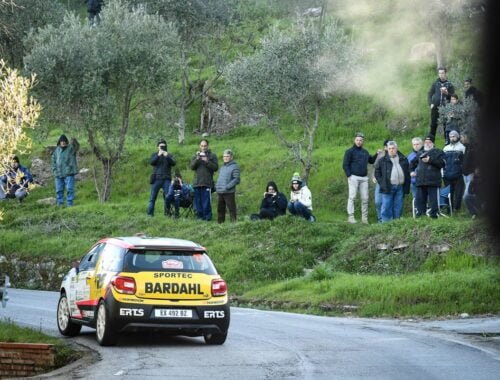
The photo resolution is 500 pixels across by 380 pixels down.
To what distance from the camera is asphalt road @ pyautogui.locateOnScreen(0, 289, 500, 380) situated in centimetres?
1027

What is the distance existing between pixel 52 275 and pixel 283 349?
18.1 m

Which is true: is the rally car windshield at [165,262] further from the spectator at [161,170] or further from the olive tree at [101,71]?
the olive tree at [101,71]

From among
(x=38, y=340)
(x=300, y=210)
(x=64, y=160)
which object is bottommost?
Result: (x=38, y=340)

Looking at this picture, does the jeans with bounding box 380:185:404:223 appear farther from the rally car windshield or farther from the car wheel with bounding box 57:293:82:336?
the rally car windshield

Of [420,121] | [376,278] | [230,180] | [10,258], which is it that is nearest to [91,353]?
[376,278]

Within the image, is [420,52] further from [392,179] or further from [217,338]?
[217,338]

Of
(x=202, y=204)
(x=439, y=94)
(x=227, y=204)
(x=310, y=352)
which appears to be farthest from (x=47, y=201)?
(x=310, y=352)

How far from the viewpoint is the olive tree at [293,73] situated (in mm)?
36812

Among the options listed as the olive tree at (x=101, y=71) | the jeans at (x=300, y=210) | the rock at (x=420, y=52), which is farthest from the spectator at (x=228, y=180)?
the olive tree at (x=101, y=71)

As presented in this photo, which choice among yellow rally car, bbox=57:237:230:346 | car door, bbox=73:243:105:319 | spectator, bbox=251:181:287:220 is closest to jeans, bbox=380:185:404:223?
spectator, bbox=251:181:287:220

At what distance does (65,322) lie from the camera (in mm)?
15172

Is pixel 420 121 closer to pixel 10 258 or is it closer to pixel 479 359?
pixel 10 258

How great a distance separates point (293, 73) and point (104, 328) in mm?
24811

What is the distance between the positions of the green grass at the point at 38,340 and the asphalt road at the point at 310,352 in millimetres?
435
